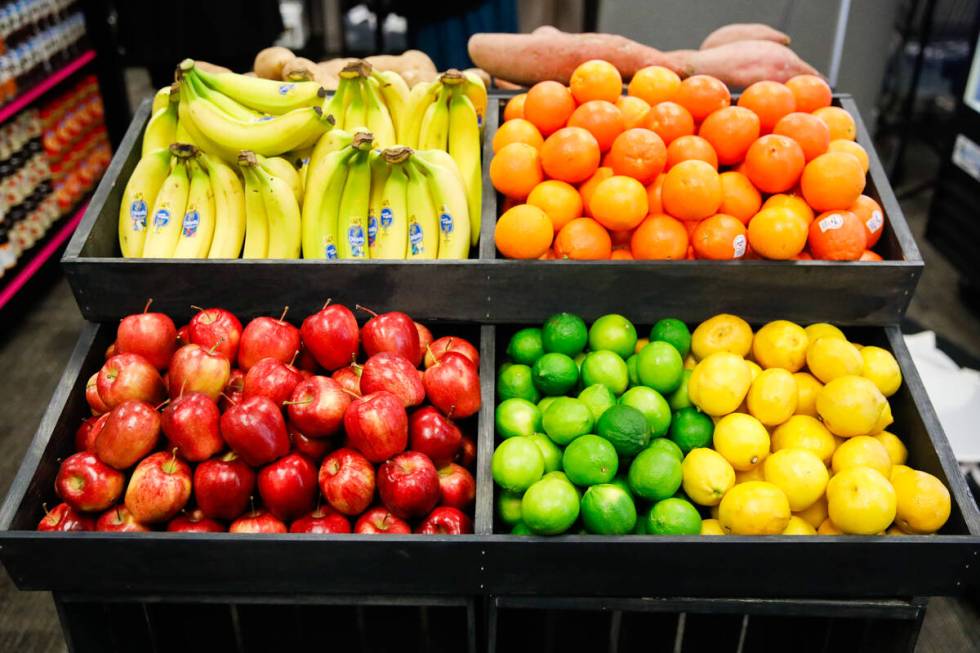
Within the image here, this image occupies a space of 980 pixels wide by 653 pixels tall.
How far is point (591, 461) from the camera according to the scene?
1634mm

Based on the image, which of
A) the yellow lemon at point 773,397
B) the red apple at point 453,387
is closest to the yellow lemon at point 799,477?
the yellow lemon at point 773,397

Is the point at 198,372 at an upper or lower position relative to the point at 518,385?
upper

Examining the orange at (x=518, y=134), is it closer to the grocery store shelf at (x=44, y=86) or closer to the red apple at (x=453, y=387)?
the red apple at (x=453, y=387)

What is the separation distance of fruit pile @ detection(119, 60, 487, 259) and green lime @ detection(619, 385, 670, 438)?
24.1 inches

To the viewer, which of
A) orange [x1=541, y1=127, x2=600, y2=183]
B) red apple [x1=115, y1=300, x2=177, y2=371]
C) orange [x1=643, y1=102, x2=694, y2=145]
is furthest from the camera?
orange [x1=643, y1=102, x2=694, y2=145]

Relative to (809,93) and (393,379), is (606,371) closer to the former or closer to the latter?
(393,379)

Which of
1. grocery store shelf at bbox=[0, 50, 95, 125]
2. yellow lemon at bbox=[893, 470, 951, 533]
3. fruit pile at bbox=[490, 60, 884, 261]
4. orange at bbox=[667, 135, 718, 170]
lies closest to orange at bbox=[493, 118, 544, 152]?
fruit pile at bbox=[490, 60, 884, 261]

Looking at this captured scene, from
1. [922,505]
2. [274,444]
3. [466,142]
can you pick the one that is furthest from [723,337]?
[274,444]

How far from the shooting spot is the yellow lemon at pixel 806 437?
5.75 ft

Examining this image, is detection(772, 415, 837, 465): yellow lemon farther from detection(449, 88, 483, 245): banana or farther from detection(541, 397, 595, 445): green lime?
detection(449, 88, 483, 245): banana

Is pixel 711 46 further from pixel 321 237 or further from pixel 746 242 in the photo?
pixel 321 237

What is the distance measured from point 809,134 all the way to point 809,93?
0.33 metres

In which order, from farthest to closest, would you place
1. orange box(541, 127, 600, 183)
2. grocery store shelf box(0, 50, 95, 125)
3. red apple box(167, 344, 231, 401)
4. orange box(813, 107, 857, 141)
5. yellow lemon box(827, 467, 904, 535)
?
grocery store shelf box(0, 50, 95, 125) → orange box(813, 107, 857, 141) → orange box(541, 127, 600, 183) → red apple box(167, 344, 231, 401) → yellow lemon box(827, 467, 904, 535)

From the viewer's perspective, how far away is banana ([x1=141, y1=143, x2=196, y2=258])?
2115 mm
